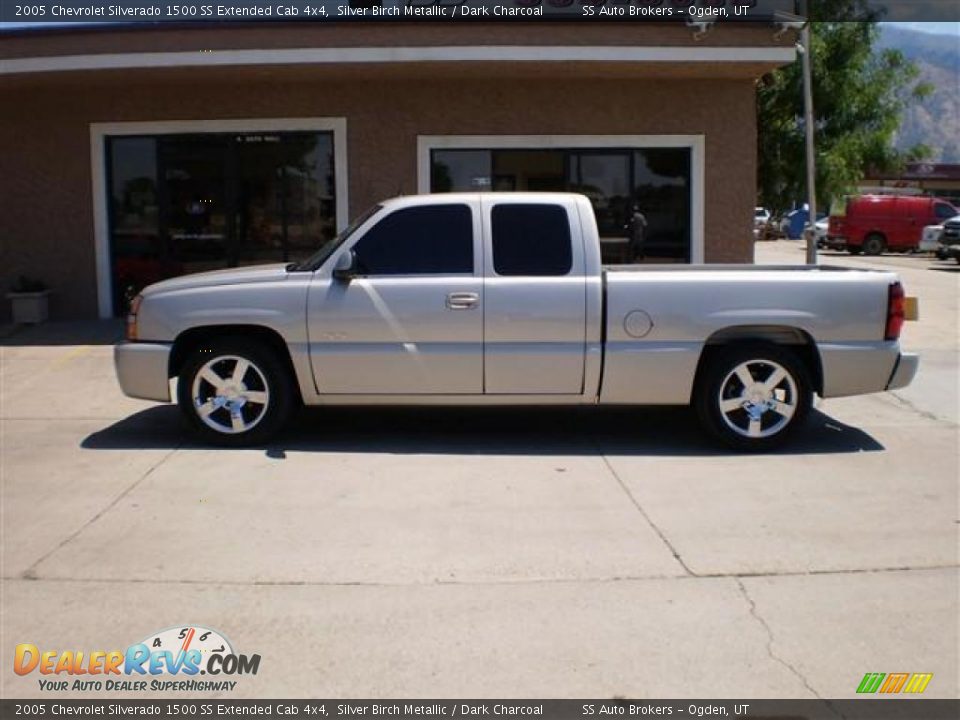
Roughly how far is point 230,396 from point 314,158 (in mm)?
7050

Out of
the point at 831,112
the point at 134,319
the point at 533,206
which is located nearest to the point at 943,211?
the point at 831,112

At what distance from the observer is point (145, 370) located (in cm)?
766

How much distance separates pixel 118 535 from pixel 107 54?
8.35m

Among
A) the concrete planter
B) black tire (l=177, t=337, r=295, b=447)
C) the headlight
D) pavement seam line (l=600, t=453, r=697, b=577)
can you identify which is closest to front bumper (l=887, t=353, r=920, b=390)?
pavement seam line (l=600, t=453, r=697, b=577)

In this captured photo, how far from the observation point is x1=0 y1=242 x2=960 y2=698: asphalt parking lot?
4270mm

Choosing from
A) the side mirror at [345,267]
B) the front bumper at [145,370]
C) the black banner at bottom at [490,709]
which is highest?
the side mirror at [345,267]

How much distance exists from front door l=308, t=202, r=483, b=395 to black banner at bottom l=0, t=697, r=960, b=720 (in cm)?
381

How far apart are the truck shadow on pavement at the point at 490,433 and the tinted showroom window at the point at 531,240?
4.56 ft

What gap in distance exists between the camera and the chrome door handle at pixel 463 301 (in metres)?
7.50

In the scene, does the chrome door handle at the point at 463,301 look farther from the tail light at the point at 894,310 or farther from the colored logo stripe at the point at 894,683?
the colored logo stripe at the point at 894,683

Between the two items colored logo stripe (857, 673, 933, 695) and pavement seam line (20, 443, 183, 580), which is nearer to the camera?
colored logo stripe (857, 673, 933, 695)

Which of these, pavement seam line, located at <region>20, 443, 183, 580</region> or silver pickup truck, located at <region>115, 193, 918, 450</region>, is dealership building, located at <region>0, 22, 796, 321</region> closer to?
silver pickup truck, located at <region>115, 193, 918, 450</region>

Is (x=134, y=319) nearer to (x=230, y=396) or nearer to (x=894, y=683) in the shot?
(x=230, y=396)

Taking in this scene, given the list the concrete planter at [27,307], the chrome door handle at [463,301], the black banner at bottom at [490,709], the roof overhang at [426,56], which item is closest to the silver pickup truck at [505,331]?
the chrome door handle at [463,301]
